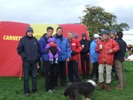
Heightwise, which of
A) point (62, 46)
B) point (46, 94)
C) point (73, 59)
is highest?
point (62, 46)

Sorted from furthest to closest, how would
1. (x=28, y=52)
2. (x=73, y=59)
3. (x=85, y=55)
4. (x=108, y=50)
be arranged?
(x=85, y=55), (x=73, y=59), (x=108, y=50), (x=28, y=52)

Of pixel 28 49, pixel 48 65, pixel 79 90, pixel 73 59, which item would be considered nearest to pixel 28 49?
pixel 28 49

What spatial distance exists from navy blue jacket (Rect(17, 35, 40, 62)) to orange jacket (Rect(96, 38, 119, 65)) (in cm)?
199

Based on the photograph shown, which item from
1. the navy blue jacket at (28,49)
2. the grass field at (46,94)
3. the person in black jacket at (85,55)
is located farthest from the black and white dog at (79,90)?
the person in black jacket at (85,55)

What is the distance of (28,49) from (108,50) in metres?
2.38

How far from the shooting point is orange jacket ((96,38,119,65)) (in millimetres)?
9105

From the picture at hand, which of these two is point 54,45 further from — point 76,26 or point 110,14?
point 110,14

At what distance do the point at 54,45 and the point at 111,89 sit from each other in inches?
95.4

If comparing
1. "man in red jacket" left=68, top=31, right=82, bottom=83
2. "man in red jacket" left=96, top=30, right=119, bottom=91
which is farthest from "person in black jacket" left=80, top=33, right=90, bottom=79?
"man in red jacket" left=96, top=30, right=119, bottom=91

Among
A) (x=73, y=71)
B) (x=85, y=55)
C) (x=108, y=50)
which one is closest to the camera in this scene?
(x=108, y=50)

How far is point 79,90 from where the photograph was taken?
25.5 ft

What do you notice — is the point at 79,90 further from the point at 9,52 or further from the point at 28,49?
the point at 9,52

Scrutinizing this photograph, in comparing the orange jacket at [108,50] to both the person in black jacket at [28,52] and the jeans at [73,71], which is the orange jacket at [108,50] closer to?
the jeans at [73,71]

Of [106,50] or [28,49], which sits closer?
[28,49]
